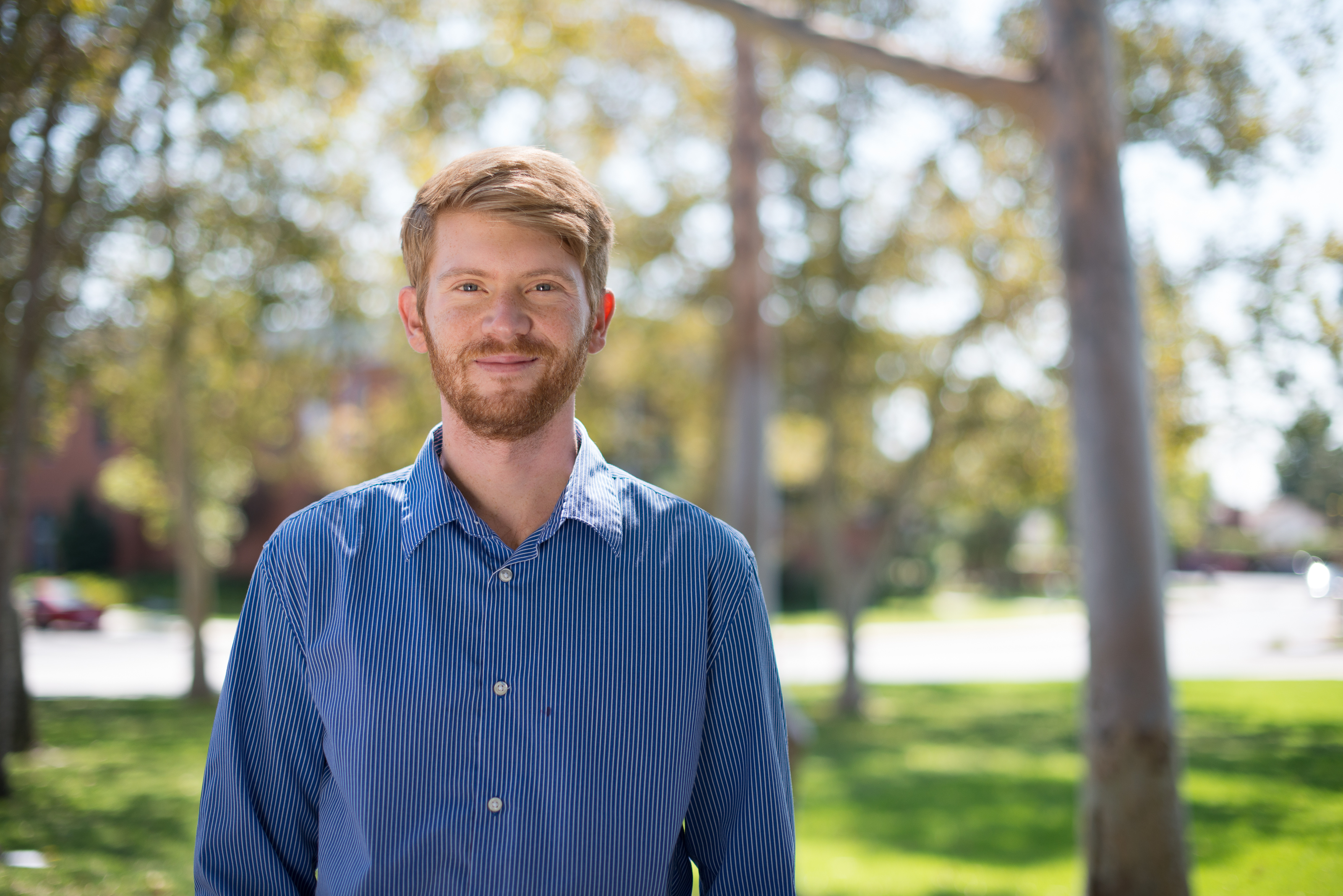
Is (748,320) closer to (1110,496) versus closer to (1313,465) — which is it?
(1313,465)

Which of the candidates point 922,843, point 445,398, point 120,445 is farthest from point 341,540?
point 120,445

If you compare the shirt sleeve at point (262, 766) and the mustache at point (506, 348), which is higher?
the mustache at point (506, 348)

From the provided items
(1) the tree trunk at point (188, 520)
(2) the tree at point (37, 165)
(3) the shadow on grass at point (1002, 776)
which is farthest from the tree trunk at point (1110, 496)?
(1) the tree trunk at point (188, 520)

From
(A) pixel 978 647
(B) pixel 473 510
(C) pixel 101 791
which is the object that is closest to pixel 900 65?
(B) pixel 473 510

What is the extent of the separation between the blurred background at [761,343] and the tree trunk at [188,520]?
85mm

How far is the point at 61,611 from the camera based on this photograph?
24719 mm

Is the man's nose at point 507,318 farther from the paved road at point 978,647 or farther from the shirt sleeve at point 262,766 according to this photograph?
the paved road at point 978,647

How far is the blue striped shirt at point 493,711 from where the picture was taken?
1.84 metres

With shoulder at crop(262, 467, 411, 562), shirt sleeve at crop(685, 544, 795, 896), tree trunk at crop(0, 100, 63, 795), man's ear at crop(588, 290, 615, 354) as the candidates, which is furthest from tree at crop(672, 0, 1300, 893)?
shoulder at crop(262, 467, 411, 562)

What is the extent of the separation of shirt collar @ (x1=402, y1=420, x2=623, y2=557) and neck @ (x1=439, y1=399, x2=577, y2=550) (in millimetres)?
36

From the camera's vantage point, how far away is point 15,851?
186 inches

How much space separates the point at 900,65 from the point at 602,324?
13.9 ft

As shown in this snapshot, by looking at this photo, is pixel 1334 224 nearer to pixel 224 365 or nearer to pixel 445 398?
pixel 445 398

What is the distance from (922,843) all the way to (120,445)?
24.4 meters
